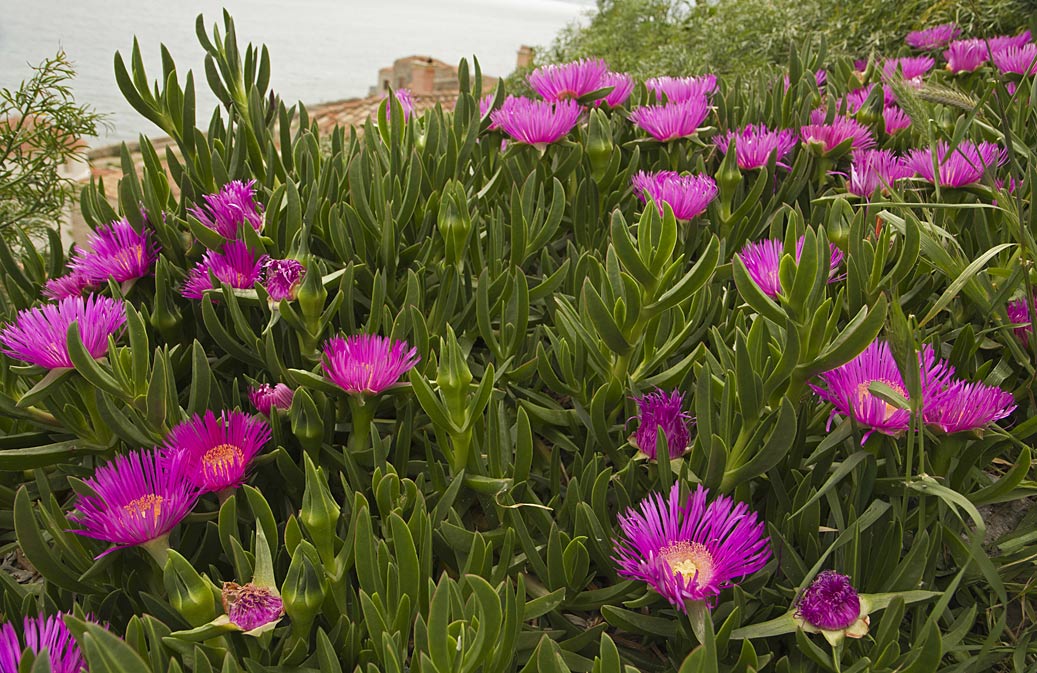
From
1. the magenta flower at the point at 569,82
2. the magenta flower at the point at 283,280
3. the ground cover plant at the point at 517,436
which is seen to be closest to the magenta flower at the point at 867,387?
the ground cover plant at the point at 517,436

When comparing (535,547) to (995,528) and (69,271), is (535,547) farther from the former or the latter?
(69,271)

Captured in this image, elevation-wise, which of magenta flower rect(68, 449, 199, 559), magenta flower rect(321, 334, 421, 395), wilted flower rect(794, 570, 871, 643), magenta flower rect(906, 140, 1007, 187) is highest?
magenta flower rect(906, 140, 1007, 187)

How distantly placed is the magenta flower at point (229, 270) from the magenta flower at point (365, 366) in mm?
138

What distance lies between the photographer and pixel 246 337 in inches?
23.4

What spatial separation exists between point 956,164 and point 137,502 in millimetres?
664

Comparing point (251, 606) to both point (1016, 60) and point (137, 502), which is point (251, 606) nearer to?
point (137, 502)

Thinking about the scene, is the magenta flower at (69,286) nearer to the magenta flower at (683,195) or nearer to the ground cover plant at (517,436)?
the ground cover plant at (517,436)

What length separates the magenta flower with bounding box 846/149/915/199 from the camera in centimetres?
76

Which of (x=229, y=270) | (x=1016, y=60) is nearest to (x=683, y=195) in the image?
(x=229, y=270)

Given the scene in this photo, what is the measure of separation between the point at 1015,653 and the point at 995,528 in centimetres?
14

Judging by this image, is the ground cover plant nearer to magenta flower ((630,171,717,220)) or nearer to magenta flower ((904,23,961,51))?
magenta flower ((630,171,717,220))

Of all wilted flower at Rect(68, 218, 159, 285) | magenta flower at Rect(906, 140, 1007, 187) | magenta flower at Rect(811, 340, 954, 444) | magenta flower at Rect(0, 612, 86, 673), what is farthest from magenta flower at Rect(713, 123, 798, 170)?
magenta flower at Rect(0, 612, 86, 673)

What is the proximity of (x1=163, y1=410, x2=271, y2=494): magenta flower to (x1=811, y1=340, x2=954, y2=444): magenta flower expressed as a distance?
346mm

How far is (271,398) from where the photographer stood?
1.83ft
